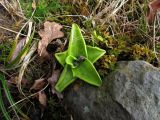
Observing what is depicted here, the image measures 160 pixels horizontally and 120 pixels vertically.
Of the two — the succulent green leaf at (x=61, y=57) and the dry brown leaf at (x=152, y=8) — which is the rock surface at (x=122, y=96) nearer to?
the succulent green leaf at (x=61, y=57)

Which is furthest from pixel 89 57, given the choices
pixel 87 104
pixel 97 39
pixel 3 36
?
pixel 3 36

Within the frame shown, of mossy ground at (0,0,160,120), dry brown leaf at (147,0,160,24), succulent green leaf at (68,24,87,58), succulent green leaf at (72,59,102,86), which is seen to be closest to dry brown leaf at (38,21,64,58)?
A: mossy ground at (0,0,160,120)

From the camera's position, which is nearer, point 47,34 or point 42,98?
point 42,98

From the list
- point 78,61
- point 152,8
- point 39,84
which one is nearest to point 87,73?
point 78,61

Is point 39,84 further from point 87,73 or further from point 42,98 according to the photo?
point 87,73

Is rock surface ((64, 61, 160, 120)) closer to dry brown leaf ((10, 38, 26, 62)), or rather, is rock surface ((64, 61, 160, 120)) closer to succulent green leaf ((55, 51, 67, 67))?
succulent green leaf ((55, 51, 67, 67))

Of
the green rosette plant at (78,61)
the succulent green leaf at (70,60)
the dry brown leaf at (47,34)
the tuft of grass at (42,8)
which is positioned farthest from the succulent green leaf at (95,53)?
the tuft of grass at (42,8)

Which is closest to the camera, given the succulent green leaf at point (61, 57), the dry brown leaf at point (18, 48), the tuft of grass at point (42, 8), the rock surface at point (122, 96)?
the rock surface at point (122, 96)
